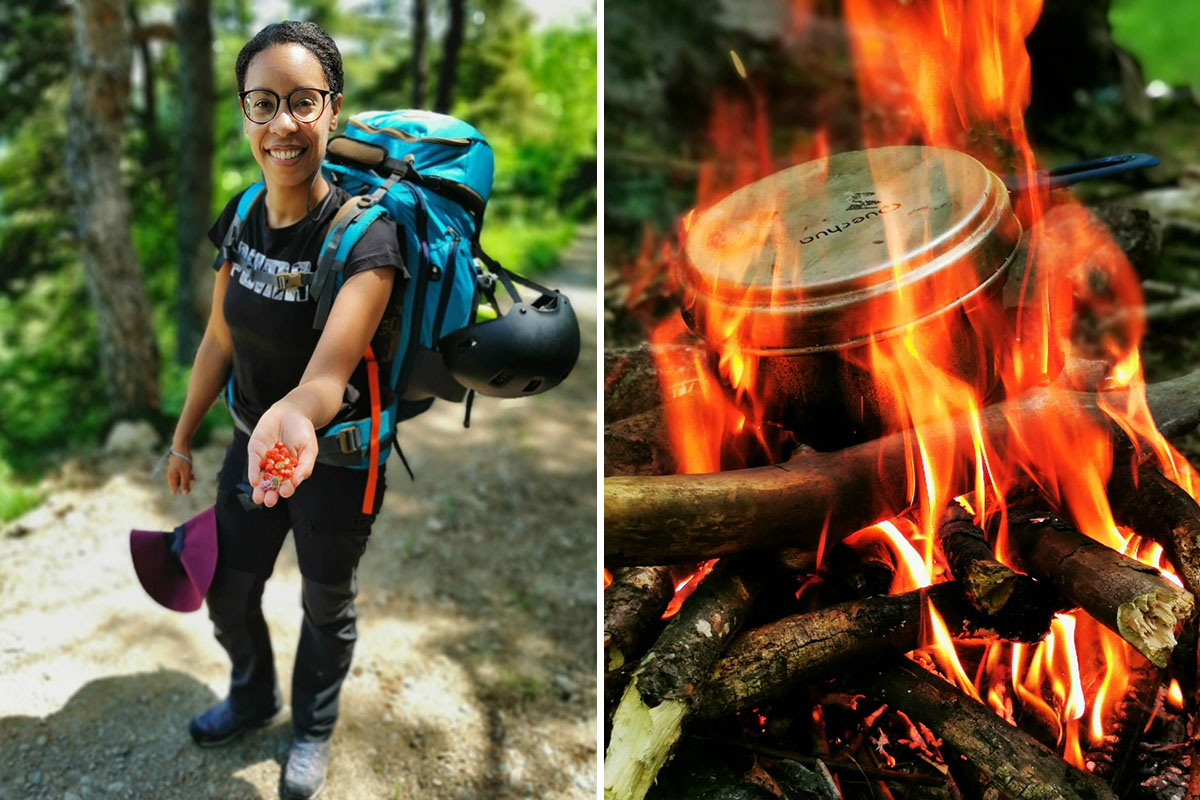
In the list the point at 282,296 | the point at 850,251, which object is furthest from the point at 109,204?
the point at 850,251

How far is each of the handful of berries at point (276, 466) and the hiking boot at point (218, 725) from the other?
189 centimetres

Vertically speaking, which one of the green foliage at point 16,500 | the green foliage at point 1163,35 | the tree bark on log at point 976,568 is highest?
the tree bark on log at point 976,568

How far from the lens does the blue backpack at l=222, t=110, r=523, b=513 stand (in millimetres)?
2510

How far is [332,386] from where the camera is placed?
2.14m

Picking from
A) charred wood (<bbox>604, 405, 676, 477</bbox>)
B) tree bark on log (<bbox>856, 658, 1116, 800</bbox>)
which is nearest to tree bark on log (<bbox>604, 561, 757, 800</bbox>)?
tree bark on log (<bbox>856, 658, 1116, 800</bbox>)

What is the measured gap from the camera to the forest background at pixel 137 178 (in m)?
6.40

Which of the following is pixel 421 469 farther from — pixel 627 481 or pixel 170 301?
pixel 170 301

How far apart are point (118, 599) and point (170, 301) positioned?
7.98 meters

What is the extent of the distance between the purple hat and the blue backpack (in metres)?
0.41

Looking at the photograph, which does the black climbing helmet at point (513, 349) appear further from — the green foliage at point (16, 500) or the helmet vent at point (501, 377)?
the green foliage at point (16, 500)

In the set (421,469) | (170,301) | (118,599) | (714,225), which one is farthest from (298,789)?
(170,301)

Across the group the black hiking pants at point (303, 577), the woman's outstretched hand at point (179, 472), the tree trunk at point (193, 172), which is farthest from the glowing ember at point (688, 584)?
the tree trunk at point (193, 172)

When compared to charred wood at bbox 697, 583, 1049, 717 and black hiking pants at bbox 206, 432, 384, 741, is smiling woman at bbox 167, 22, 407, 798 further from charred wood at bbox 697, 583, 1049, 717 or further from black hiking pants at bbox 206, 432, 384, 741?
charred wood at bbox 697, 583, 1049, 717

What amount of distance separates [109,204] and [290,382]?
4.72 metres
